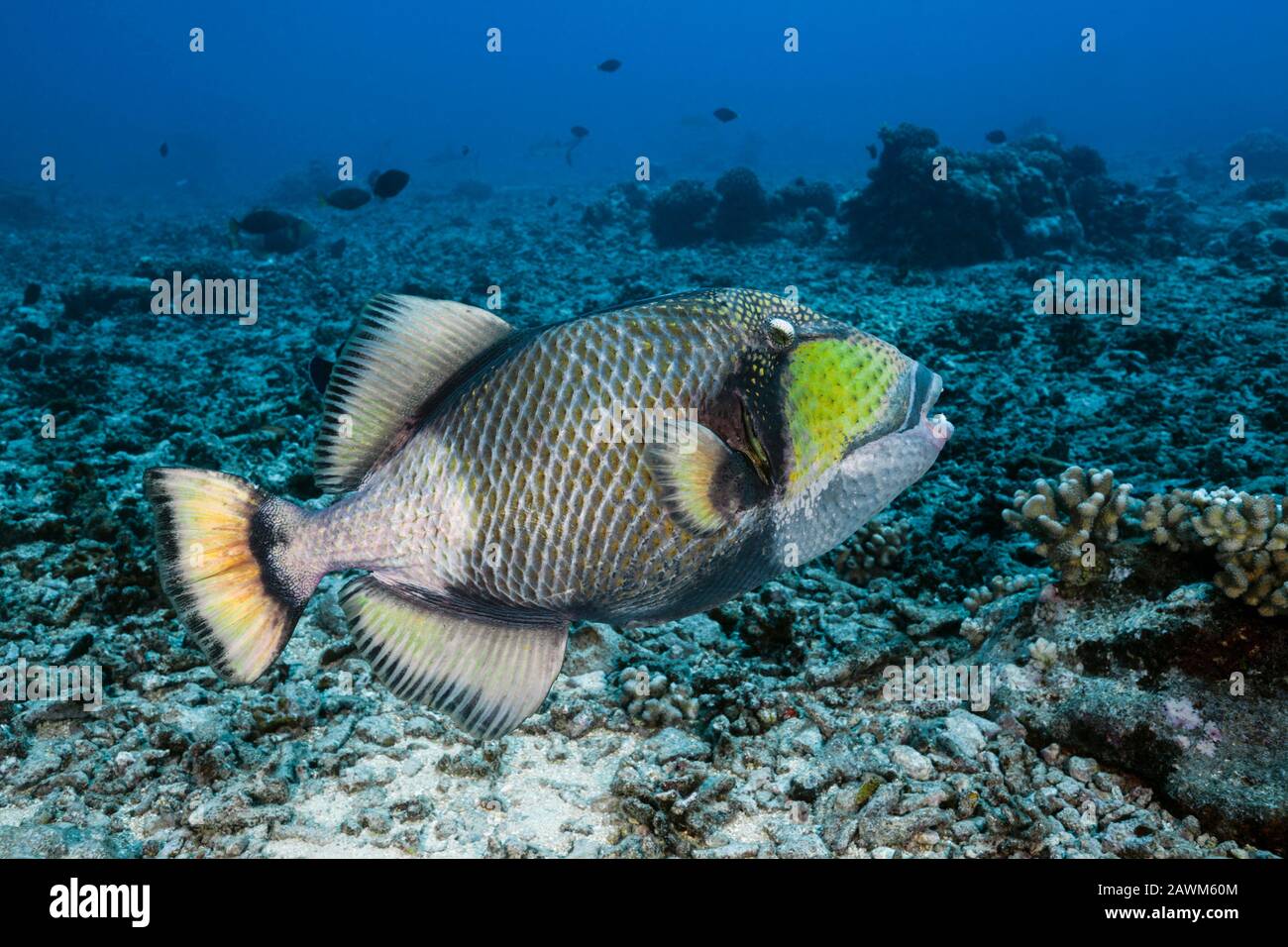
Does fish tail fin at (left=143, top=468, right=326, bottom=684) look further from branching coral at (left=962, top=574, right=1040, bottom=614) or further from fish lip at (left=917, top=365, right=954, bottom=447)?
branching coral at (left=962, top=574, right=1040, bottom=614)

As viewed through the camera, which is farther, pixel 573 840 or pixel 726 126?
pixel 726 126

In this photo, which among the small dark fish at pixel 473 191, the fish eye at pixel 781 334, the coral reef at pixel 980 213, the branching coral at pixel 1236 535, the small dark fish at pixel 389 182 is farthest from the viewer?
the small dark fish at pixel 473 191

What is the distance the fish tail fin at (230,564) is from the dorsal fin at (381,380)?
156mm

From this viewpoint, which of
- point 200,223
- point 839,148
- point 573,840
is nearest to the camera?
point 573,840

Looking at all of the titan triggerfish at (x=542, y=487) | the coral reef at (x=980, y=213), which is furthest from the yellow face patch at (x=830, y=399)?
the coral reef at (x=980, y=213)

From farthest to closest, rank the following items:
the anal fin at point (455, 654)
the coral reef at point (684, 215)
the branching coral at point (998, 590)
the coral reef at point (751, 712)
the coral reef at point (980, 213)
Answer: the coral reef at point (684, 215) < the coral reef at point (980, 213) < the branching coral at point (998, 590) < the coral reef at point (751, 712) < the anal fin at point (455, 654)

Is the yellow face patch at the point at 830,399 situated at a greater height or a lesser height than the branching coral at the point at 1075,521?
greater

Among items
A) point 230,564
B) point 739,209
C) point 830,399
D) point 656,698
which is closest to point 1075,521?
point 656,698

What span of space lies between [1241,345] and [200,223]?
24.6m

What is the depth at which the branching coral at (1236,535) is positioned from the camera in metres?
2.82

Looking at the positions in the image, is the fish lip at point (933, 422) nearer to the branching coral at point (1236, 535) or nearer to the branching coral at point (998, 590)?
the branching coral at point (1236, 535)
